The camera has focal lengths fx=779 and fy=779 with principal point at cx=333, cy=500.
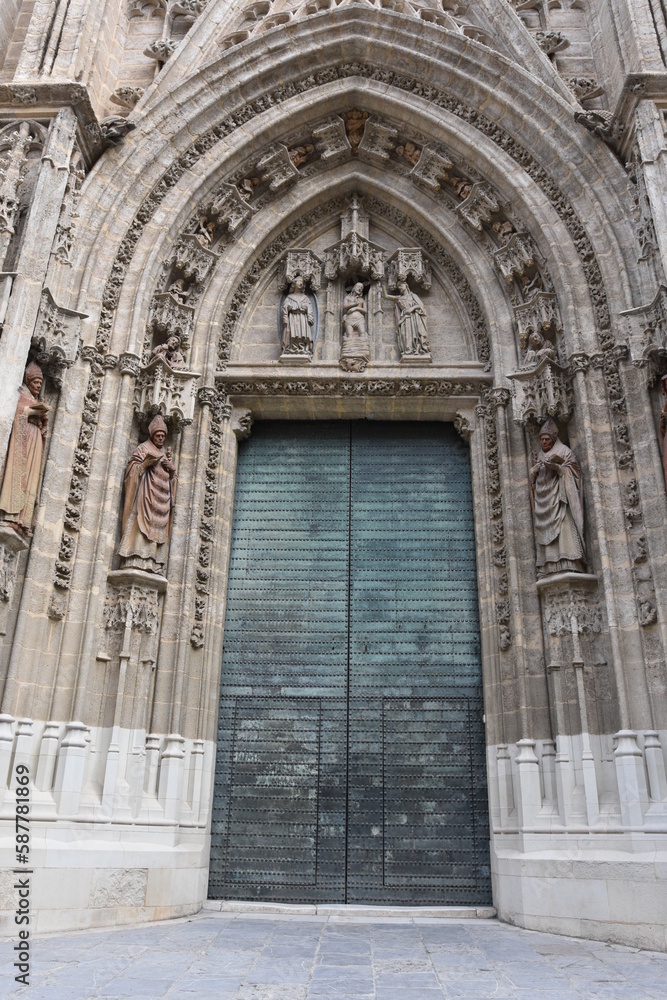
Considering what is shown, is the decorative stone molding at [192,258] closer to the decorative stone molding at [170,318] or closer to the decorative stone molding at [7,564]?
the decorative stone molding at [170,318]

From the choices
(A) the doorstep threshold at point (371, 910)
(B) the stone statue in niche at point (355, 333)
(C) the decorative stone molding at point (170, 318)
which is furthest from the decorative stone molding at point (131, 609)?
(B) the stone statue in niche at point (355, 333)

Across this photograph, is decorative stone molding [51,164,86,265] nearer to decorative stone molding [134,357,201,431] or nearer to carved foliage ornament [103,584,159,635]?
decorative stone molding [134,357,201,431]

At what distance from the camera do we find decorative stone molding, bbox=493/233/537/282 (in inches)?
377

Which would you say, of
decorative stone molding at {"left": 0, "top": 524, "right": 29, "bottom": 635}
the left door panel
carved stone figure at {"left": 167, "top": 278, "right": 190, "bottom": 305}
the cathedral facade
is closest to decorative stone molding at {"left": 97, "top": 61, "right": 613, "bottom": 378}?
the cathedral facade

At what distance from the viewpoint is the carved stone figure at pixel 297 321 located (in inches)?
396

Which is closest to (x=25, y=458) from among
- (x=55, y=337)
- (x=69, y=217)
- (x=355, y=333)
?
(x=55, y=337)

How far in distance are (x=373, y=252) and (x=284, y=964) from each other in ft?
28.2

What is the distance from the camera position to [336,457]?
10133 mm

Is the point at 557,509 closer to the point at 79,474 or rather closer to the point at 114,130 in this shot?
the point at 79,474

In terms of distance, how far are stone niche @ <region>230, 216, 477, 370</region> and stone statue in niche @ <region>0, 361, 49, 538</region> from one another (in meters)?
2.86

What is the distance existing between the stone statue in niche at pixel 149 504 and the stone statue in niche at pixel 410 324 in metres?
3.32

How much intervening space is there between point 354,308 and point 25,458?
16.0ft

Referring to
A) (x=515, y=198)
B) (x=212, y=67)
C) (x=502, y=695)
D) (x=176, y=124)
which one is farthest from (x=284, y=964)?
(x=212, y=67)

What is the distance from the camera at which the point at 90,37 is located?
379 inches
